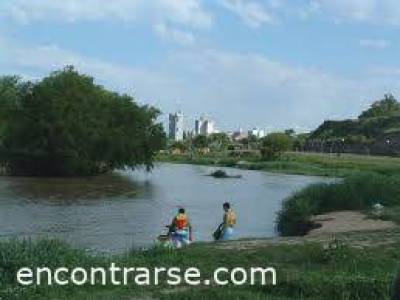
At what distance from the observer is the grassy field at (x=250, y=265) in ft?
36.0

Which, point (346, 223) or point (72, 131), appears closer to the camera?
point (346, 223)

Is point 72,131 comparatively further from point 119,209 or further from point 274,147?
point 274,147

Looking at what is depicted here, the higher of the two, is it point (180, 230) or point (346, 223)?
point (180, 230)

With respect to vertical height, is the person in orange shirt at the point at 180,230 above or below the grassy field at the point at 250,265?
below

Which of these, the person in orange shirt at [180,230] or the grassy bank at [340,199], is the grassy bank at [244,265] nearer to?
the person in orange shirt at [180,230]

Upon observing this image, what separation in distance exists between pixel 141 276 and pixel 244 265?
2639 mm

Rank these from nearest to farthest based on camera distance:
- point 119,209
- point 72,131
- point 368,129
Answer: point 119,209 < point 72,131 < point 368,129

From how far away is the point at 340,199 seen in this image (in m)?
34.2

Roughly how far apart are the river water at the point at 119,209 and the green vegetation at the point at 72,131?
454 inches

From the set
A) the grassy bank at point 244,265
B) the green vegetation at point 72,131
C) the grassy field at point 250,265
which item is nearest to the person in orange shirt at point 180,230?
the grassy field at point 250,265

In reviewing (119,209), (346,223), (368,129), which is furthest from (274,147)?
(346,223)

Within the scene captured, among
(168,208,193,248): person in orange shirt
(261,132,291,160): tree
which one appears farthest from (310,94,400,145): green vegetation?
(168,208,193,248): person in orange shirt

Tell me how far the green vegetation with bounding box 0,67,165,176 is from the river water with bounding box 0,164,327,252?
11.5 metres

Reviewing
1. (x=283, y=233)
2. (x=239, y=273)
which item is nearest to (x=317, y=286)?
(x=239, y=273)
